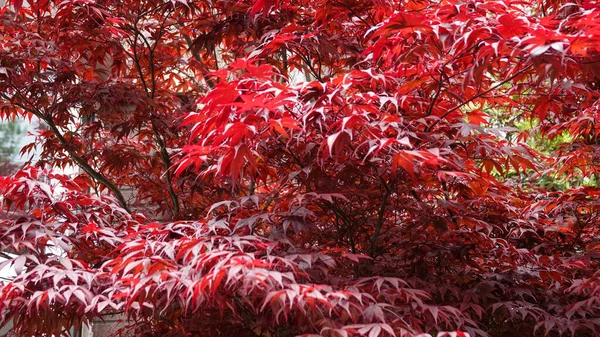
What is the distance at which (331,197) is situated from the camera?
6.17ft

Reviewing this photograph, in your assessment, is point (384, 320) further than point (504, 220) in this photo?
No

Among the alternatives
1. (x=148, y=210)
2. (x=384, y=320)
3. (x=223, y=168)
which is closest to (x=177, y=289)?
(x=223, y=168)

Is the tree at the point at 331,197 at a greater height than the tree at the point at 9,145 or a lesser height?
lesser

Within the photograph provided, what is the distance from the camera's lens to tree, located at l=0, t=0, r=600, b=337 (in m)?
1.58

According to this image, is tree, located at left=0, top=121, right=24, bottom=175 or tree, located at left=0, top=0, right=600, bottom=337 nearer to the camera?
tree, located at left=0, top=0, right=600, bottom=337

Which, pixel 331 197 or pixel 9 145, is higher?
pixel 9 145

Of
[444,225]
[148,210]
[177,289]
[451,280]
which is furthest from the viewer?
[148,210]

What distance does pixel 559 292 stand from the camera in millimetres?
2170

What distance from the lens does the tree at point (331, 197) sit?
1.58m

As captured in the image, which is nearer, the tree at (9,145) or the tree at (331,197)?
the tree at (331,197)

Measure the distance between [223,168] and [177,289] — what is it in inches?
13.6

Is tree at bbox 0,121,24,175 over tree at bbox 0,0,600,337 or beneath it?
over

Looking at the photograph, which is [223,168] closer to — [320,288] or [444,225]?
[320,288]

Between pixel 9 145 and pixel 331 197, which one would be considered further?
pixel 9 145
